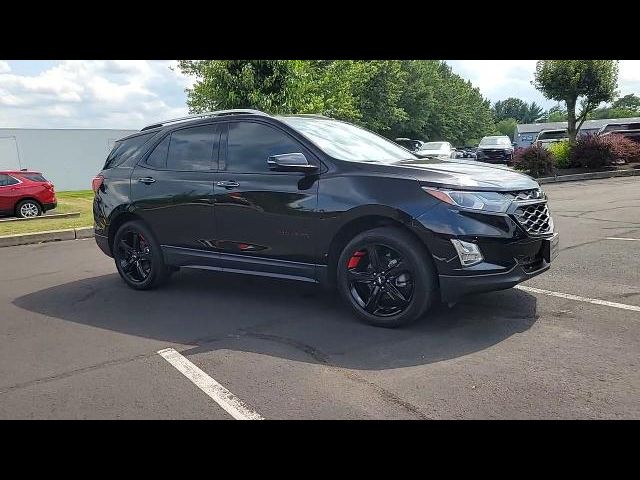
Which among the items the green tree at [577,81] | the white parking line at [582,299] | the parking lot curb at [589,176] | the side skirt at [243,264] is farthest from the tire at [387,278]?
the green tree at [577,81]

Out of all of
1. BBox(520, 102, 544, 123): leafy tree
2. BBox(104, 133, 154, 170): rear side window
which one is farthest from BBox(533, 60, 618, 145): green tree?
BBox(520, 102, 544, 123): leafy tree

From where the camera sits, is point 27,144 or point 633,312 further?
point 27,144

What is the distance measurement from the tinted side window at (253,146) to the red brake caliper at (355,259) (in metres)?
1.12

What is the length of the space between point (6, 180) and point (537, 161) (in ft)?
59.1

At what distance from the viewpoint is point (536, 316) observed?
448 centimetres

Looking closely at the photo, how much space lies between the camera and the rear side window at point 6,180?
49.4ft

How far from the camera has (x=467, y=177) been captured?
166 inches
